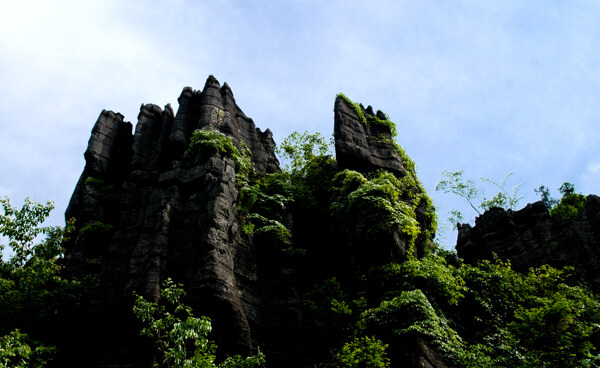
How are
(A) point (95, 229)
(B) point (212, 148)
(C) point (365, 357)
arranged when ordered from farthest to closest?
(A) point (95, 229) < (B) point (212, 148) < (C) point (365, 357)

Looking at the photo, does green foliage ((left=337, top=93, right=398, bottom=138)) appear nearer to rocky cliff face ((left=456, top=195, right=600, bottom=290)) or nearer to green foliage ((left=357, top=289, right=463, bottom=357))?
rocky cliff face ((left=456, top=195, right=600, bottom=290))

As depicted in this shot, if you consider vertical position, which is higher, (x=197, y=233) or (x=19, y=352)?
(x=197, y=233)

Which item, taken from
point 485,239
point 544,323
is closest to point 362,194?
point 544,323

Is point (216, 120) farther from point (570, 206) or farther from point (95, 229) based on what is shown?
point (570, 206)

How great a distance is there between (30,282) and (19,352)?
5.37 meters

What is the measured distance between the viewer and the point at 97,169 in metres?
23.6

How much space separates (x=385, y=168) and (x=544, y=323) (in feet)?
35.7

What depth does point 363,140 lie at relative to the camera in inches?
924

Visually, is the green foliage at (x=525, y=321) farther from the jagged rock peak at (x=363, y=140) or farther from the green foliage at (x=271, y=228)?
the green foliage at (x=271, y=228)

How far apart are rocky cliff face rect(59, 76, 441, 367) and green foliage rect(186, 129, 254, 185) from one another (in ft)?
1.00

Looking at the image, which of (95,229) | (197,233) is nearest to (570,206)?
(197,233)

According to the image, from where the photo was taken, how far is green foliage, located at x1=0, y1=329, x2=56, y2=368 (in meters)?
11.2

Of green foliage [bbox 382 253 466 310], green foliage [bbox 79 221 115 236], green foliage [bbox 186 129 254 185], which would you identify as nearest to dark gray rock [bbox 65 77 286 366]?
green foliage [bbox 79 221 115 236]

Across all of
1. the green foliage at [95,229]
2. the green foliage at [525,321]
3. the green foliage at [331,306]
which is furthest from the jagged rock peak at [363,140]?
the green foliage at [95,229]
